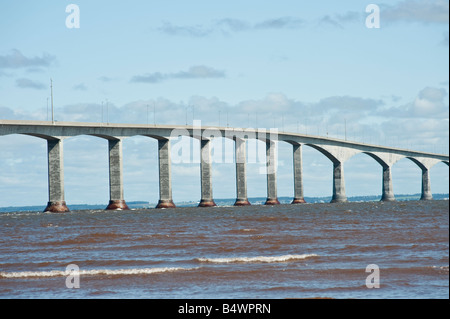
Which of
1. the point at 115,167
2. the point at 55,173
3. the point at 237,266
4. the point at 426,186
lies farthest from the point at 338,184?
the point at 237,266

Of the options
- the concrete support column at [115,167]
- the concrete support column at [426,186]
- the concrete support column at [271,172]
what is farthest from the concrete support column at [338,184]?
the concrete support column at [115,167]

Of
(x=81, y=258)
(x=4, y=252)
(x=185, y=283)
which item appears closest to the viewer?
(x=185, y=283)

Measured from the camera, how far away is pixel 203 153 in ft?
317

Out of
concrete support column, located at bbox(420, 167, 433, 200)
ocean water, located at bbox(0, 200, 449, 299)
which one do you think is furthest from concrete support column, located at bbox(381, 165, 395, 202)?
ocean water, located at bbox(0, 200, 449, 299)

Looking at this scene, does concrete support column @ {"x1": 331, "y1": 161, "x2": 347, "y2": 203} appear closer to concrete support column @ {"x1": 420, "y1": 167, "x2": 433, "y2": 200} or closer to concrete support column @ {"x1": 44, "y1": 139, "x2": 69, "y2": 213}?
concrete support column @ {"x1": 420, "y1": 167, "x2": 433, "y2": 200}

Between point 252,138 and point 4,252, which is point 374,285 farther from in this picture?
point 252,138

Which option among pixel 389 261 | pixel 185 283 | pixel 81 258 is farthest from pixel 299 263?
pixel 81 258

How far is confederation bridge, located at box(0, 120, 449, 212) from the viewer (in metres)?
78.7

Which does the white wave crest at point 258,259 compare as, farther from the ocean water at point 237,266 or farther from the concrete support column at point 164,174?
the concrete support column at point 164,174

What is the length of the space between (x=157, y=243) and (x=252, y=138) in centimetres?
7421

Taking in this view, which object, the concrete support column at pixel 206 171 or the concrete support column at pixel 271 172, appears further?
the concrete support column at pixel 271 172

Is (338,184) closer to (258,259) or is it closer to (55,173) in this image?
(55,173)

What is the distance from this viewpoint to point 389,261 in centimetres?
2153

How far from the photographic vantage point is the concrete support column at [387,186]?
425 feet
